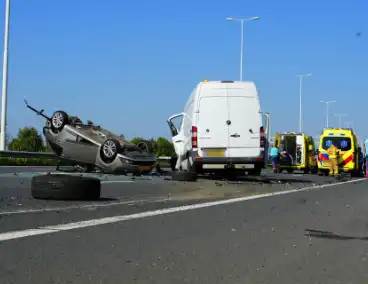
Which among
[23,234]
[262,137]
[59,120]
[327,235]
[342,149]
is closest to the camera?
[23,234]

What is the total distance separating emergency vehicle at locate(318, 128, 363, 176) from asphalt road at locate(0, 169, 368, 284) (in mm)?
23854

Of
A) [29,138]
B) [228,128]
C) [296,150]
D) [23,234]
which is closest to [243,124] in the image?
[228,128]

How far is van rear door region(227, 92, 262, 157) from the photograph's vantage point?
17812mm

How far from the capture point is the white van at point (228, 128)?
1783 centimetres

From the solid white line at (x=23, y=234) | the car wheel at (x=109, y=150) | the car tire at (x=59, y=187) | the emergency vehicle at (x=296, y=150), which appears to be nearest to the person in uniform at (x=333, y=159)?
the emergency vehicle at (x=296, y=150)

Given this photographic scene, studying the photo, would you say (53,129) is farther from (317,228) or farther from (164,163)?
(164,163)

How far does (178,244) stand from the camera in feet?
19.5

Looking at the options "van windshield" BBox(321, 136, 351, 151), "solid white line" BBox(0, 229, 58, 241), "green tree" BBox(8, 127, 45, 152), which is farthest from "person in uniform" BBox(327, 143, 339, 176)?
"green tree" BBox(8, 127, 45, 152)

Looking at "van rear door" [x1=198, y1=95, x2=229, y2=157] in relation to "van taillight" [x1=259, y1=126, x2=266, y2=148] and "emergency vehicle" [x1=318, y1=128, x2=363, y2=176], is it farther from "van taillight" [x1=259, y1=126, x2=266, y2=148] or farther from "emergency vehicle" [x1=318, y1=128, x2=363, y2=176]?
"emergency vehicle" [x1=318, y1=128, x2=363, y2=176]

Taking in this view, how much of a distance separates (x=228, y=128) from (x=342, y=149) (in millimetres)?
18138

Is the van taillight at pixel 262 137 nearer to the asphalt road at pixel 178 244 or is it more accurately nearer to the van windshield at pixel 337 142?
the asphalt road at pixel 178 244

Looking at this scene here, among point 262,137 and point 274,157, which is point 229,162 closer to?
point 262,137

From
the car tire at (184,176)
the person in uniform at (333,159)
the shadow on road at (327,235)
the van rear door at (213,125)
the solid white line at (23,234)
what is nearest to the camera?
the solid white line at (23,234)

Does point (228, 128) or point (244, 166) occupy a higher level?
point (228, 128)
